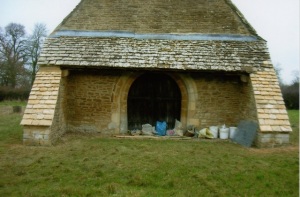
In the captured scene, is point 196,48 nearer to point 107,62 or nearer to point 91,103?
point 107,62

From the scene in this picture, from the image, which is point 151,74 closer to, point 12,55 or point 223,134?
point 223,134

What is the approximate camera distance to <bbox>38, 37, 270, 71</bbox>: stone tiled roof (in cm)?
968

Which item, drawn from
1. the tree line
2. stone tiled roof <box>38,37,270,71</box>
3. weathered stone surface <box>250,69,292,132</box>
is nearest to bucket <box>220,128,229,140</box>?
weathered stone surface <box>250,69,292,132</box>

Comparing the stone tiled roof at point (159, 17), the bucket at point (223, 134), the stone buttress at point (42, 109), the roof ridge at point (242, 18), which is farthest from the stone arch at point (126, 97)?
the roof ridge at point (242, 18)

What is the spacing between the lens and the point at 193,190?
5191mm

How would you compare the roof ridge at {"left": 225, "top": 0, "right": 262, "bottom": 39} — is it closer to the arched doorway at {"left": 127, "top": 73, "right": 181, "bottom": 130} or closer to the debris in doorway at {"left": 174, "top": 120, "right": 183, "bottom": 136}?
the arched doorway at {"left": 127, "top": 73, "right": 181, "bottom": 130}

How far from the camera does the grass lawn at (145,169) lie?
16.9ft

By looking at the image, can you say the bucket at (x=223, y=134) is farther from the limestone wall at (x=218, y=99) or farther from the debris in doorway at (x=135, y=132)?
the debris in doorway at (x=135, y=132)

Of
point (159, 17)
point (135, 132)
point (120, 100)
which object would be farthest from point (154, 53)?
point (135, 132)

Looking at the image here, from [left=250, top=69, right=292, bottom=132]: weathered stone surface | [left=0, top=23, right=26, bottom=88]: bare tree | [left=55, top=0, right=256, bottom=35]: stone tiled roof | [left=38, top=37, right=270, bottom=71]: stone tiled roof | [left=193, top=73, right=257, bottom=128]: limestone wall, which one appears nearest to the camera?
[left=250, top=69, right=292, bottom=132]: weathered stone surface

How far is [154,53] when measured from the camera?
1012 centimetres

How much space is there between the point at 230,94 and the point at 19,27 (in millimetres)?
28612

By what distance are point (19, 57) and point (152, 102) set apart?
79.3 feet

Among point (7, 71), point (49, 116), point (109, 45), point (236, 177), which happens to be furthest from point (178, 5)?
point (7, 71)
